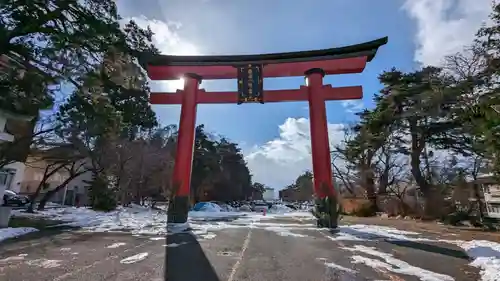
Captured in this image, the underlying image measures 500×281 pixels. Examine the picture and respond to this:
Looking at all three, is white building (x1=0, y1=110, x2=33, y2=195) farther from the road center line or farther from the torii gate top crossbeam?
the road center line

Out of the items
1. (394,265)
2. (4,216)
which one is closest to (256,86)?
(394,265)

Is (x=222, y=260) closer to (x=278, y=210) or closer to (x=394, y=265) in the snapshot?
(x=394, y=265)

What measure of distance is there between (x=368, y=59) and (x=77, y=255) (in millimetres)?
12022

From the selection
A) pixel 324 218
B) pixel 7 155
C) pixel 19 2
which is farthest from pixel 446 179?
pixel 7 155

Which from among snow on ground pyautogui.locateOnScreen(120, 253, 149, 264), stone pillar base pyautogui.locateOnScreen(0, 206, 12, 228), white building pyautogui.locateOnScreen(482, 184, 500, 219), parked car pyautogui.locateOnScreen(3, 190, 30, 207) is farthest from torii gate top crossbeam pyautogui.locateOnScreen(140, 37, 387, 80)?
white building pyautogui.locateOnScreen(482, 184, 500, 219)

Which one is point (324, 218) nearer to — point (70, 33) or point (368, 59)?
point (368, 59)

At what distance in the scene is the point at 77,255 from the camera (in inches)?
214

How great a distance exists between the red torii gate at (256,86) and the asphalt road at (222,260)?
422 cm

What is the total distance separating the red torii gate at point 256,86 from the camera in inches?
458

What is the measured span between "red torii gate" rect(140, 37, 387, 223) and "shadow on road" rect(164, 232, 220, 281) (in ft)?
16.8

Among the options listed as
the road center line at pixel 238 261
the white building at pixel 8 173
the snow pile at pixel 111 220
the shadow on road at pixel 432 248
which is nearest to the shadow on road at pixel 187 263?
the road center line at pixel 238 261

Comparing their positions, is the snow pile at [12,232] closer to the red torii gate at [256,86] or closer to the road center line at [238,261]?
the red torii gate at [256,86]

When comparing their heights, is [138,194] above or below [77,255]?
above

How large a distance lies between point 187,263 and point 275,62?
9.52 m
